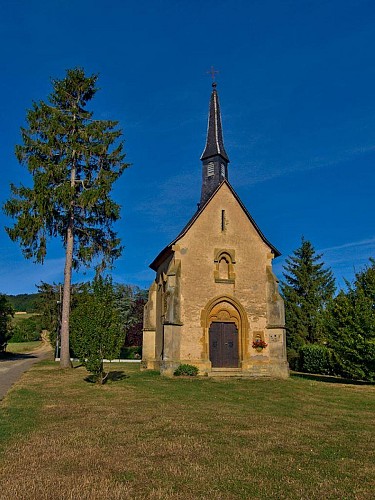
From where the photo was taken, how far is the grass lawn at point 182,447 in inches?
207

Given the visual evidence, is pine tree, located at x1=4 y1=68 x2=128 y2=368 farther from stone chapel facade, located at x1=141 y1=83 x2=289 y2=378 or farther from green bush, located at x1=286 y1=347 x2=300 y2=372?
green bush, located at x1=286 y1=347 x2=300 y2=372

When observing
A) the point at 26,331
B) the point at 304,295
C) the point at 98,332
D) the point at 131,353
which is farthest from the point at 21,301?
the point at 98,332

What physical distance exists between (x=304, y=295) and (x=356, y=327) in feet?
60.0


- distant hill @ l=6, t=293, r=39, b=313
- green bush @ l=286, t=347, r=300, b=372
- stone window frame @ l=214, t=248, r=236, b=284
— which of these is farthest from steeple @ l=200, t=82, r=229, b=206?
distant hill @ l=6, t=293, r=39, b=313

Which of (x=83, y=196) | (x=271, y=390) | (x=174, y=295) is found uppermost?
(x=83, y=196)

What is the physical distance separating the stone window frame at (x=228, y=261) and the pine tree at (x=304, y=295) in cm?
1390

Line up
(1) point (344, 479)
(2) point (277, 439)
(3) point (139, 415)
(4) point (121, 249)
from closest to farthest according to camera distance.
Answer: (1) point (344, 479) < (2) point (277, 439) < (3) point (139, 415) < (4) point (121, 249)

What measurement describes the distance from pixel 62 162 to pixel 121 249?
6.34 metres

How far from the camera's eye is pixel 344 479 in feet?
18.6

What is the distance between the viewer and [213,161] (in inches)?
1084

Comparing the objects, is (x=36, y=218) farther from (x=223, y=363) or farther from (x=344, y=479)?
(x=344, y=479)

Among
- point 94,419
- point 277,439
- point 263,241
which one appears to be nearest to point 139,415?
point 94,419

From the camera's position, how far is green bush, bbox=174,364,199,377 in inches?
824

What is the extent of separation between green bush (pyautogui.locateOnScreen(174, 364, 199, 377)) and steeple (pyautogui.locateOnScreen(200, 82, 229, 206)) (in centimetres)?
1051
